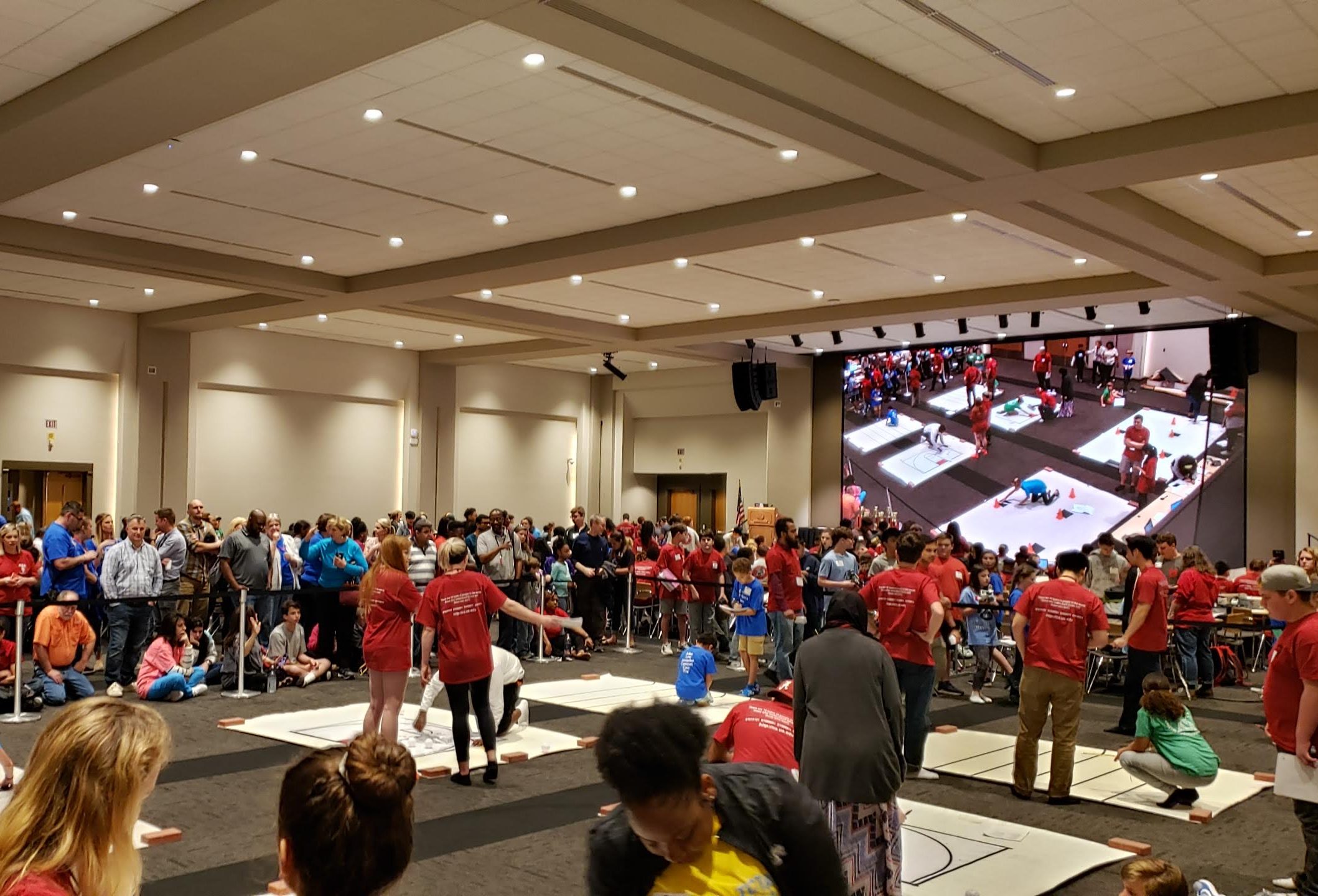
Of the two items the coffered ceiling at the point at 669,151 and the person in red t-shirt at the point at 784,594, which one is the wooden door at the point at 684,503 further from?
the person in red t-shirt at the point at 784,594

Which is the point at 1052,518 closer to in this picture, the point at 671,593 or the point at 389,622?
the point at 671,593

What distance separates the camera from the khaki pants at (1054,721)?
275 inches

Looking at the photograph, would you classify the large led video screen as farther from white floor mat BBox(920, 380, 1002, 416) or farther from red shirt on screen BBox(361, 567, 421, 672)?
red shirt on screen BBox(361, 567, 421, 672)

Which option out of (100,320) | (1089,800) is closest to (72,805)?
(1089,800)

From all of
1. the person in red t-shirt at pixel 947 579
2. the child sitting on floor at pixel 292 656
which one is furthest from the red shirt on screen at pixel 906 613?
the child sitting on floor at pixel 292 656

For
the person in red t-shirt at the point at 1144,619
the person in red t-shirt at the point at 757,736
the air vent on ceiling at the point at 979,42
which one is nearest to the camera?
the person in red t-shirt at the point at 757,736

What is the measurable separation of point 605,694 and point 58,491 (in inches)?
422

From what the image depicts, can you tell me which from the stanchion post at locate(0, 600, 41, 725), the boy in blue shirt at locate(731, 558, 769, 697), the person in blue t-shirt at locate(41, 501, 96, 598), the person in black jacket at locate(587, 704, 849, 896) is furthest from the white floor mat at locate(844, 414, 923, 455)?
the person in black jacket at locate(587, 704, 849, 896)

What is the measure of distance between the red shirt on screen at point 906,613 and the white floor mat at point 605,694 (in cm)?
248

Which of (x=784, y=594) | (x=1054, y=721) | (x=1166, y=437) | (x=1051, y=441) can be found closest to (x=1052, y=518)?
(x=1051, y=441)

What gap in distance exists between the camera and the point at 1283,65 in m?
7.22

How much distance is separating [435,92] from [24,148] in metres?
3.25

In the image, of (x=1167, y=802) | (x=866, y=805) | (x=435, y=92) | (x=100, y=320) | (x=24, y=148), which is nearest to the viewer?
(x=866, y=805)

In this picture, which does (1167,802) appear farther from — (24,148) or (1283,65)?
(24,148)
